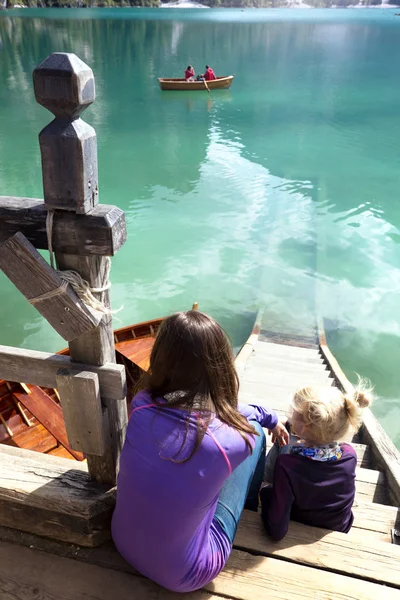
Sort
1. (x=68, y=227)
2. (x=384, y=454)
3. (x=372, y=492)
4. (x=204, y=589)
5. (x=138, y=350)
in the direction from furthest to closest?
(x=138, y=350) < (x=384, y=454) < (x=372, y=492) < (x=204, y=589) < (x=68, y=227)

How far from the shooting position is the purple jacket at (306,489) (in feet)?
6.68

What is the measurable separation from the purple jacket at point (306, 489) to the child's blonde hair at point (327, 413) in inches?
4.4

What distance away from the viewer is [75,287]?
1.68m

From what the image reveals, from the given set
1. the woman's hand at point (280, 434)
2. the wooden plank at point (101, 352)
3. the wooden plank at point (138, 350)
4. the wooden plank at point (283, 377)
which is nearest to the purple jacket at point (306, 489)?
the woman's hand at point (280, 434)

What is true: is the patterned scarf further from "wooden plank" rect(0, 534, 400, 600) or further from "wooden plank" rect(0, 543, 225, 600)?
"wooden plank" rect(0, 543, 225, 600)

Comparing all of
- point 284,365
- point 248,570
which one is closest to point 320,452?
point 248,570

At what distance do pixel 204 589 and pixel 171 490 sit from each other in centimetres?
62

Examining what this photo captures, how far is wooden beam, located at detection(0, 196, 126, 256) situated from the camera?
1605mm

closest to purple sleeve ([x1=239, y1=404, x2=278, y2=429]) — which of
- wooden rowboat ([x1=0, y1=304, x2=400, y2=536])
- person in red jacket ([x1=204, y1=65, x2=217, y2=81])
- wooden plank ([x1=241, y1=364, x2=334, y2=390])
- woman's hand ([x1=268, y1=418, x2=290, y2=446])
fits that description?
woman's hand ([x1=268, y1=418, x2=290, y2=446])

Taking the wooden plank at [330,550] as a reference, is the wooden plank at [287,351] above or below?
below

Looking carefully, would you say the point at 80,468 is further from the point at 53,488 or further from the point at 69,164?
the point at 69,164

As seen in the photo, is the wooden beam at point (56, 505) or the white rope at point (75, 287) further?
the wooden beam at point (56, 505)

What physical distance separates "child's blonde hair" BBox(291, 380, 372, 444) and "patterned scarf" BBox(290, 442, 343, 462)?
0.09ft

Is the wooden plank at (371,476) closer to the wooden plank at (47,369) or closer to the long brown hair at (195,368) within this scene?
the long brown hair at (195,368)
